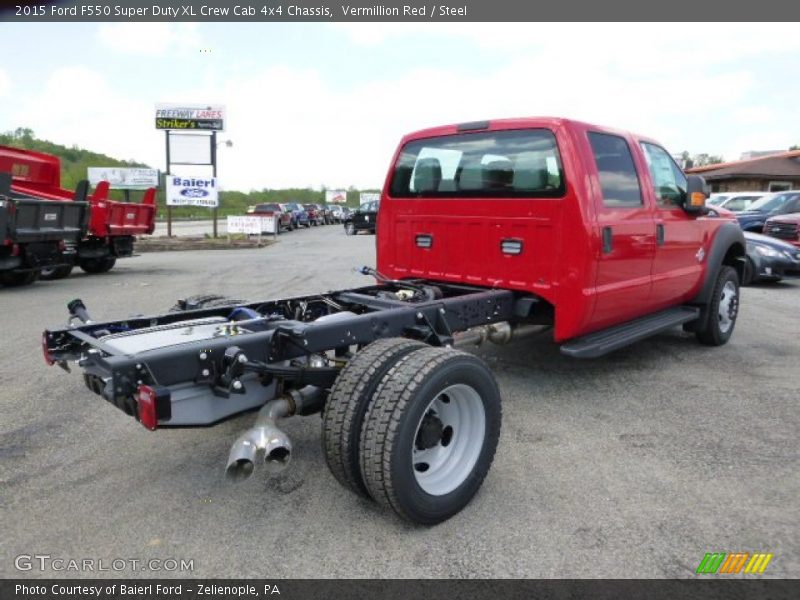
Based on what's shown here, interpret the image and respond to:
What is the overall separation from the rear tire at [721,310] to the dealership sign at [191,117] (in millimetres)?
21557

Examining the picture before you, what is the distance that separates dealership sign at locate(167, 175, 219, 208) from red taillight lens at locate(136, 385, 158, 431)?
22.0 m

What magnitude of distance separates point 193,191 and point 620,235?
70.6ft

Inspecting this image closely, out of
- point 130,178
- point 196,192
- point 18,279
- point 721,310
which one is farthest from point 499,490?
point 130,178

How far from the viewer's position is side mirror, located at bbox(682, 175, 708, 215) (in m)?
5.41

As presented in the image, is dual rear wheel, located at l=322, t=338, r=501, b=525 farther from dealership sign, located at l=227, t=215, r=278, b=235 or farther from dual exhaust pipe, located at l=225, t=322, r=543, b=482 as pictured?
dealership sign, located at l=227, t=215, r=278, b=235

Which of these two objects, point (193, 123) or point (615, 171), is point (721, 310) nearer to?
point (615, 171)

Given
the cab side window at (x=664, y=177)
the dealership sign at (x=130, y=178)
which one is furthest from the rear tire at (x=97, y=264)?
the dealership sign at (x=130, y=178)

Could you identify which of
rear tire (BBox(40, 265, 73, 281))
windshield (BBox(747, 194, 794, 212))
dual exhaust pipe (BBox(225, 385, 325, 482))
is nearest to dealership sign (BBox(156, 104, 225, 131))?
rear tire (BBox(40, 265, 73, 281))

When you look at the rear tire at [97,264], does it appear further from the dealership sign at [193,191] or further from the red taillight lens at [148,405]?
the red taillight lens at [148,405]

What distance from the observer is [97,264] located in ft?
43.1

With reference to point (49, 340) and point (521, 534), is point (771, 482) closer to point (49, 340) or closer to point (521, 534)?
point (521, 534)

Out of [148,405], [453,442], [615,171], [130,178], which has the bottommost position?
[453,442]

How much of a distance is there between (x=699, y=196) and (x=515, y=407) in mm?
2636

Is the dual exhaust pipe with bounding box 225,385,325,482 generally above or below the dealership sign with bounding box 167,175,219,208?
below
